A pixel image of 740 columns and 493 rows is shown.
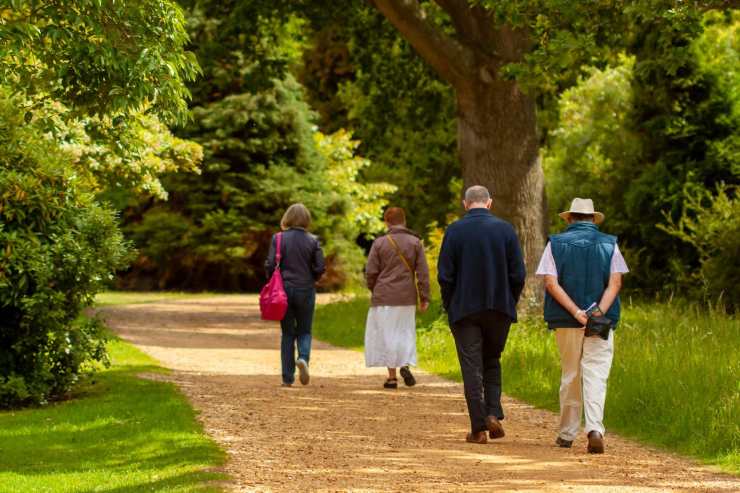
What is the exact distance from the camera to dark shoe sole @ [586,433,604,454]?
892 centimetres

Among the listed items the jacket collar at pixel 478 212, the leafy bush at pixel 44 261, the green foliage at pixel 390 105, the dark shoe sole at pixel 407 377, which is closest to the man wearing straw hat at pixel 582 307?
the jacket collar at pixel 478 212

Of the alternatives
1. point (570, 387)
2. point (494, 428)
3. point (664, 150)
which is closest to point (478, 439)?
point (494, 428)

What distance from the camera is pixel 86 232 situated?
12.1m

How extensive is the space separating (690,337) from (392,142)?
90.6 ft

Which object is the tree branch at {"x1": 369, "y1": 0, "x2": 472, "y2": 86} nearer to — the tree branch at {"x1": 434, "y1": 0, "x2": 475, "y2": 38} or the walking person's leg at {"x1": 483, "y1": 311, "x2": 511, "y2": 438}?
the tree branch at {"x1": 434, "y1": 0, "x2": 475, "y2": 38}

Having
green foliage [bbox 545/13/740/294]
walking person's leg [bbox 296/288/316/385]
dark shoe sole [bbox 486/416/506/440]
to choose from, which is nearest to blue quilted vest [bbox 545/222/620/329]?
dark shoe sole [bbox 486/416/506/440]

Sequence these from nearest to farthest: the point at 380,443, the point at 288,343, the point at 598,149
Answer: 1. the point at 380,443
2. the point at 288,343
3. the point at 598,149

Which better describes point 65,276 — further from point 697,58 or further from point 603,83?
point 603,83

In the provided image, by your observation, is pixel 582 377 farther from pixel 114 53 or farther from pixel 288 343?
pixel 288 343

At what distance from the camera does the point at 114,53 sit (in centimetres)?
1008

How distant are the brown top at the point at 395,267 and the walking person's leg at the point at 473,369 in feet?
11.8

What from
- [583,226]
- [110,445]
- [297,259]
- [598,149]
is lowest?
[110,445]

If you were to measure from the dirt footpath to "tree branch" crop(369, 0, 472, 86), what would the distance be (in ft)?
15.3

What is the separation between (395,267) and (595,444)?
4.76 meters
